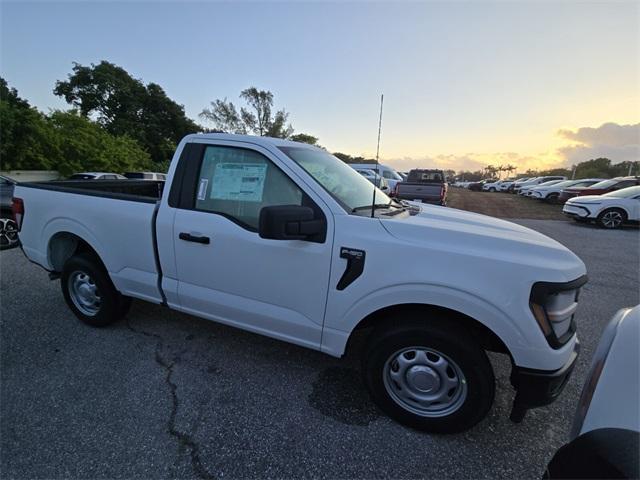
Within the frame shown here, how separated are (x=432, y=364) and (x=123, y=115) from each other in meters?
45.9

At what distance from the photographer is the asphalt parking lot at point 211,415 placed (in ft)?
5.91

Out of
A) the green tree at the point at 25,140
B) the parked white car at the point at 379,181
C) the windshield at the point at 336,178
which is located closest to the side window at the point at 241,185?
the windshield at the point at 336,178

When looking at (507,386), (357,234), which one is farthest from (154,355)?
(507,386)

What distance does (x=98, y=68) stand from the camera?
118 ft

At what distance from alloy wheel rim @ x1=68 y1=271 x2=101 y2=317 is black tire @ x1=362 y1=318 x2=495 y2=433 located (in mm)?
2834

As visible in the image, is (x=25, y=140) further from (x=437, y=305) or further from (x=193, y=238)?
(x=437, y=305)

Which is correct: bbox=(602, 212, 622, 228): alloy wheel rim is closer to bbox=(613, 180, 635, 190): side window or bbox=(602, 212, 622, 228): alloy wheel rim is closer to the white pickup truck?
bbox=(613, 180, 635, 190): side window

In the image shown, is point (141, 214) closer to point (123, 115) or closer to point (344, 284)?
point (344, 284)

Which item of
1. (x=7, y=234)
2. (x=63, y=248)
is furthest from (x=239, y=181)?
(x=7, y=234)

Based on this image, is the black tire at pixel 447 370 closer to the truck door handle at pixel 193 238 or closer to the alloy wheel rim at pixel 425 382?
the alloy wheel rim at pixel 425 382

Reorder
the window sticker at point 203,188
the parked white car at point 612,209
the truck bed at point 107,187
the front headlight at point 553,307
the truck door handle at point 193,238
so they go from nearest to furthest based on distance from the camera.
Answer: the front headlight at point 553,307
the truck door handle at point 193,238
the window sticker at point 203,188
the truck bed at point 107,187
the parked white car at point 612,209

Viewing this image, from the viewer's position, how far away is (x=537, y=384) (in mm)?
1748

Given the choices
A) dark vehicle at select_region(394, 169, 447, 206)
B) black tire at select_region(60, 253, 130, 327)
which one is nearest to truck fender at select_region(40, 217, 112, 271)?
black tire at select_region(60, 253, 130, 327)

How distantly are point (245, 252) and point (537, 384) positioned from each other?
78.6 inches
